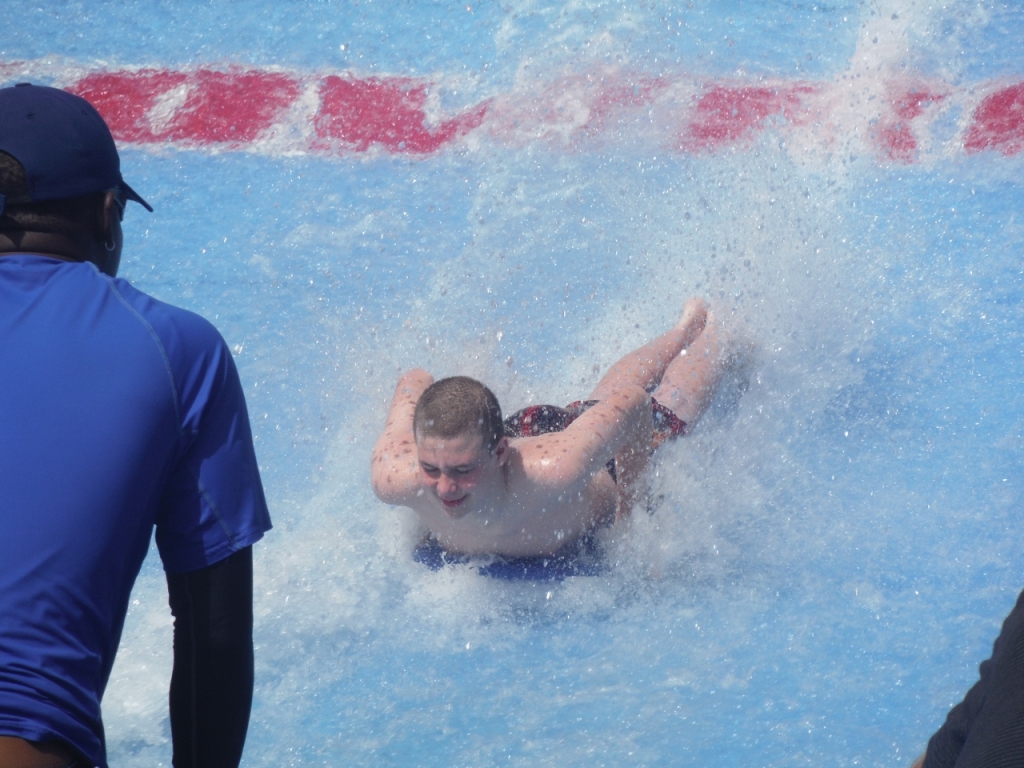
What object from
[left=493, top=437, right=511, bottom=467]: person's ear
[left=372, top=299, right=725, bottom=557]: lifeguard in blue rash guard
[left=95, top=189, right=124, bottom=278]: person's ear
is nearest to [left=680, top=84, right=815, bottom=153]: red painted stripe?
[left=372, top=299, right=725, bottom=557]: lifeguard in blue rash guard

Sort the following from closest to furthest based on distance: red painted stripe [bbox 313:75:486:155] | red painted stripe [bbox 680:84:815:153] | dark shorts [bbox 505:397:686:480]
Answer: dark shorts [bbox 505:397:686:480] → red painted stripe [bbox 680:84:815:153] → red painted stripe [bbox 313:75:486:155]

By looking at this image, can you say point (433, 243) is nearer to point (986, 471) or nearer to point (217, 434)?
point (986, 471)

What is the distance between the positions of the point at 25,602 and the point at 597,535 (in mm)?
2280

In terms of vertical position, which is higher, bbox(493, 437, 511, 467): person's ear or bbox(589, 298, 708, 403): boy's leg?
bbox(589, 298, 708, 403): boy's leg

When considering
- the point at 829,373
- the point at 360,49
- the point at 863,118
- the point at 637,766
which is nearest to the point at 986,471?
the point at 829,373

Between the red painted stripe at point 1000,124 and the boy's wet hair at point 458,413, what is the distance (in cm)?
342

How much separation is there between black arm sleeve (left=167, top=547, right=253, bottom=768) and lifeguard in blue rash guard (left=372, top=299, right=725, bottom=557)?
4.63 ft

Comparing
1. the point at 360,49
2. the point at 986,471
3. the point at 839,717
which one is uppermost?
the point at 360,49

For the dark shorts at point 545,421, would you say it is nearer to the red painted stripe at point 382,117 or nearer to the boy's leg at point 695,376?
the boy's leg at point 695,376

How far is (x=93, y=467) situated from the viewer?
1.11 meters

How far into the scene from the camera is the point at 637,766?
2.53 m

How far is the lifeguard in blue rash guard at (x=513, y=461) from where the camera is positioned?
270 centimetres

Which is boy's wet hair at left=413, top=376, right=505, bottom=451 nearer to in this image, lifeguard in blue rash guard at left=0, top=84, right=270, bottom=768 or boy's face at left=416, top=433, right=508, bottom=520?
boy's face at left=416, top=433, right=508, bottom=520

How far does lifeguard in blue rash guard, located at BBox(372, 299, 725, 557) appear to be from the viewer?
8.86 feet
